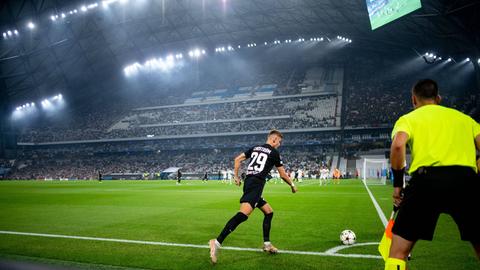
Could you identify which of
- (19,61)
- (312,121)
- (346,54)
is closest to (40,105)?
(19,61)

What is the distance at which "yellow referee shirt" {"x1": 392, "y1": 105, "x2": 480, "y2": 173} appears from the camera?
3273mm

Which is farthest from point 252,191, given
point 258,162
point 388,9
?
point 388,9

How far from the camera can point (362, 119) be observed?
5281 cm

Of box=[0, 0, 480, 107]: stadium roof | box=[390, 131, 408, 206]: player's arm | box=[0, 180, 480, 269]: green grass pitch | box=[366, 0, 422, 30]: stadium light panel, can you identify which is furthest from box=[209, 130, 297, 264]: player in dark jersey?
box=[0, 0, 480, 107]: stadium roof

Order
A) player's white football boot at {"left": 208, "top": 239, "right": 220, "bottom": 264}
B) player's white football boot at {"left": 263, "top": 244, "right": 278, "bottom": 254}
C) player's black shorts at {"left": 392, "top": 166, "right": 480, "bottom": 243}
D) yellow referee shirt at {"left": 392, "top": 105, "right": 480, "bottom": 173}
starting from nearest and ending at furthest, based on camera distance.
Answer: player's black shorts at {"left": 392, "top": 166, "right": 480, "bottom": 243} → yellow referee shirt at {"left": 392, "top": 105, "right": 480, "bottom": 173} → player's white football boot at {"left": 208, "top": 239, "right": 220, "bottom": 264} → player's white football boot at {"left": 263, "top": 244, "right": 278, "bottom": 254}

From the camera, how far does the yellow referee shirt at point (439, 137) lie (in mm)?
3273

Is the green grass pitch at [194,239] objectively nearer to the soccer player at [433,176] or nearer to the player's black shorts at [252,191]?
the player's black shorts at [252,191]

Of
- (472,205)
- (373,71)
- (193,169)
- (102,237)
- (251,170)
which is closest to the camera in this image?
(472,205)

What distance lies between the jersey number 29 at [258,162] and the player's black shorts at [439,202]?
3.36 meters

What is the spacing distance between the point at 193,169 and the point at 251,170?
5231 cm

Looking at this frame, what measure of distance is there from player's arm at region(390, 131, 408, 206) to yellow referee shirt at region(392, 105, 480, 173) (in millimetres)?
89

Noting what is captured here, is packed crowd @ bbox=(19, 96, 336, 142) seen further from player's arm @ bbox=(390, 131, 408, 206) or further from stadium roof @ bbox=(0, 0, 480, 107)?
player's arm @ bbox=(390, 131, 408, 206)

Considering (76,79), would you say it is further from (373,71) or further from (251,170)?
(251,170)

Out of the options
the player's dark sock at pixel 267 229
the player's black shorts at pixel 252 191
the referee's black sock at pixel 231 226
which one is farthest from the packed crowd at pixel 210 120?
the referee's black sock at pixel 231 226
